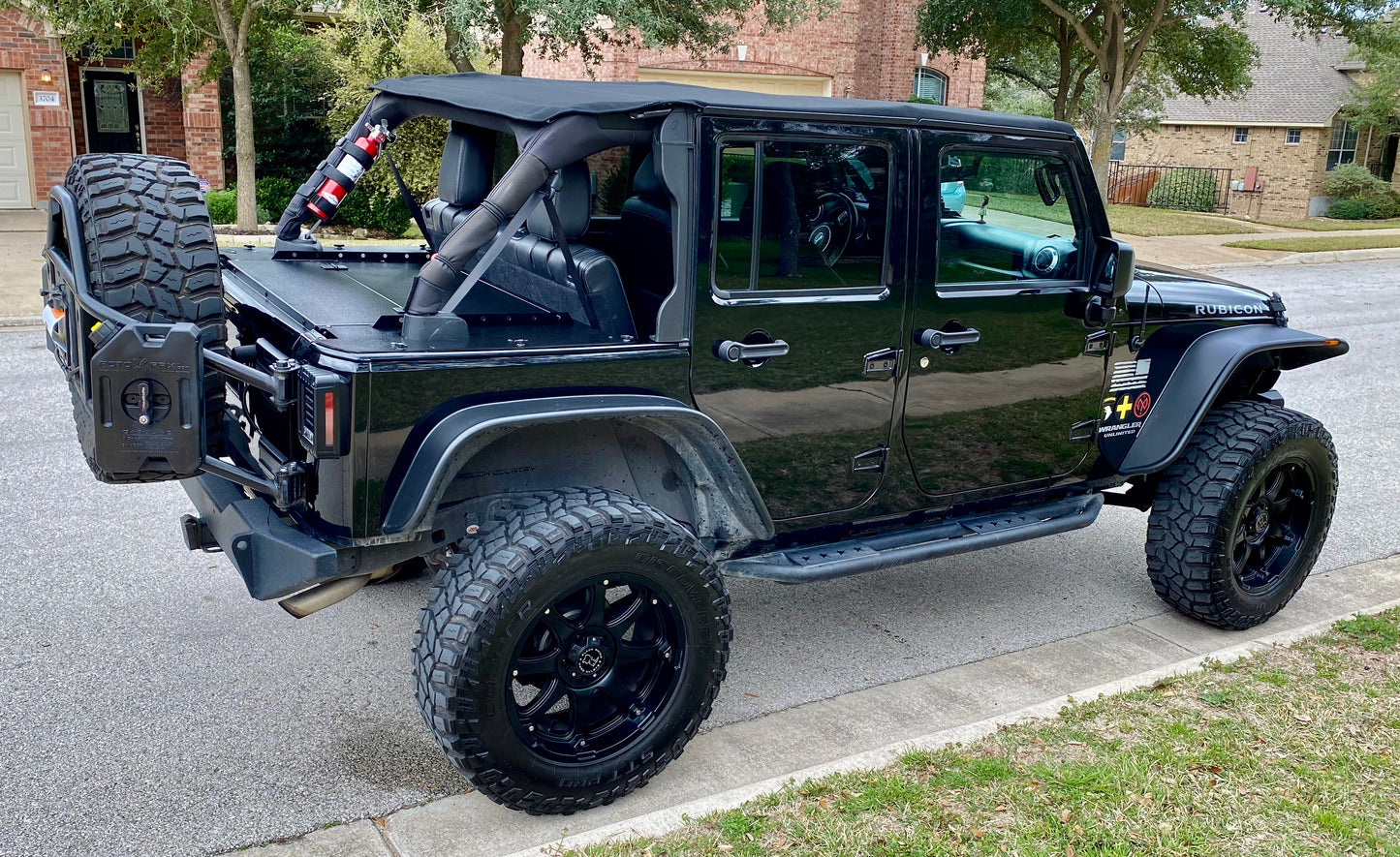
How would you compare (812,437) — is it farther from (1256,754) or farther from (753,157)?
(1256,754)

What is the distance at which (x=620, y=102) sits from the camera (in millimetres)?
3412

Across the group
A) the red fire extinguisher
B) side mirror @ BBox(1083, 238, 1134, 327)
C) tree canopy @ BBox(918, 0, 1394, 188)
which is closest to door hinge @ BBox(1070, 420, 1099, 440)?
side mirror @ BBox(1083, 238, 1134, 327)

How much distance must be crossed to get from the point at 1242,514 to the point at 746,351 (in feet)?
8.11

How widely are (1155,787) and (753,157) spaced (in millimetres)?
2299

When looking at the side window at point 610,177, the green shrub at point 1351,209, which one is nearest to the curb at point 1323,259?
the green shrub at point 1351,209

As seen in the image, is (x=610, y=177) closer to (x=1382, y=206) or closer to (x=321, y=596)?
(x=321, y=596)

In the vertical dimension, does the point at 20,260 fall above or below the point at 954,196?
below

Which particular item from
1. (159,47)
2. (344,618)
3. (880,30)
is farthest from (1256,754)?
(880,30)

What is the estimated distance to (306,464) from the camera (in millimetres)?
3209

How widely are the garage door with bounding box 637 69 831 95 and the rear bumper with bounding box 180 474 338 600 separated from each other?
66.9ft

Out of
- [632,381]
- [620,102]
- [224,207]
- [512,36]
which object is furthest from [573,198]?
[224,207]

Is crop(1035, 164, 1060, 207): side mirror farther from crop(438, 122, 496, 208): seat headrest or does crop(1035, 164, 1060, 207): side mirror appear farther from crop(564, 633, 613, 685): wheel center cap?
crop(564, 633, 613, 685): wheel center cap

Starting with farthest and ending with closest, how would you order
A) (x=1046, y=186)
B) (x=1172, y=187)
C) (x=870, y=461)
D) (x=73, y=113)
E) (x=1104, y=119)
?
(x=1172, y=187) → (x=1104, y=119) → (x=73, y=113) → (x=1046, y=186) → (x=870, y=461)

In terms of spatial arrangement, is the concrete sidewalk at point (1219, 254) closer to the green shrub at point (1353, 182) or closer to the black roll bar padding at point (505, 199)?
the green shrub at point (1353, 182)
